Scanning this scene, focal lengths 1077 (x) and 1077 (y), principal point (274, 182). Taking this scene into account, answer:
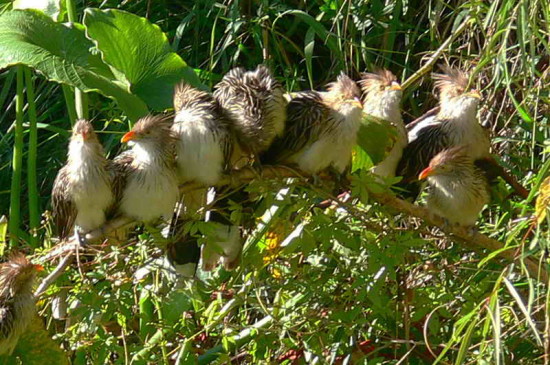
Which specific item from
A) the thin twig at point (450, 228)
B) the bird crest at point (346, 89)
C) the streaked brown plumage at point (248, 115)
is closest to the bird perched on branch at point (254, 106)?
the streaked brown plumage at point (248, 115)

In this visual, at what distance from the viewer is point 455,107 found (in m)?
4.28

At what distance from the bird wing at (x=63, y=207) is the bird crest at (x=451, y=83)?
5.24ft

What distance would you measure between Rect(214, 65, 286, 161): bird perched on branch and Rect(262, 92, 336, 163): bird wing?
43 mm

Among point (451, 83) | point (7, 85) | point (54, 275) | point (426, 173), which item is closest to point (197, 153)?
point (54, 275)

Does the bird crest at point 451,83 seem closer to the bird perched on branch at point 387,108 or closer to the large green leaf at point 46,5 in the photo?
the bird perched on branch at point 387,108

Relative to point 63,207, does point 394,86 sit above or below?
above

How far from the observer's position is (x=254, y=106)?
12.0 ft

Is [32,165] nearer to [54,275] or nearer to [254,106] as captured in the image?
[254,106]

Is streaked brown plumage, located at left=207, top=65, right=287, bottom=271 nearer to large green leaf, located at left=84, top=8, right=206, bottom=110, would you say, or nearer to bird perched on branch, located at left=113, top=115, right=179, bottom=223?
bird perched on branch, located at left=113, top=115, right=179, bottom=223

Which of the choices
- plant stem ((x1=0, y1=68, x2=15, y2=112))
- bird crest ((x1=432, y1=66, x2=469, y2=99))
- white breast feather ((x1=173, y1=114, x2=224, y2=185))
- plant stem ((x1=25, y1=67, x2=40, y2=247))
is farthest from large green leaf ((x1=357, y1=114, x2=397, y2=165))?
plant stem ((x1=0, y1=68, x2=15, y2=112))

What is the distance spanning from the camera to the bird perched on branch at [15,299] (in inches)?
135

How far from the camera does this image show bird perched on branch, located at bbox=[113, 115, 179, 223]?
352 centimetres

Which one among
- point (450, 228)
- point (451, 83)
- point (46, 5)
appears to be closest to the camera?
point (450, 228)

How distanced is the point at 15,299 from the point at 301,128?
1.15 m
